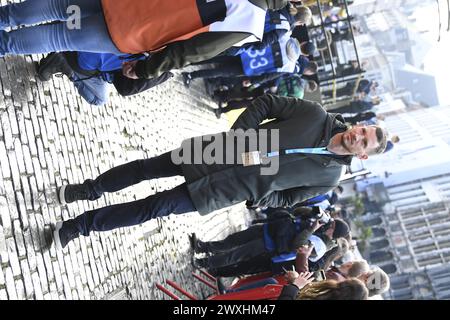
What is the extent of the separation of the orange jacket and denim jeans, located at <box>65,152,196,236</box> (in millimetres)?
1361

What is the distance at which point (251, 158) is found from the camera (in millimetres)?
4688

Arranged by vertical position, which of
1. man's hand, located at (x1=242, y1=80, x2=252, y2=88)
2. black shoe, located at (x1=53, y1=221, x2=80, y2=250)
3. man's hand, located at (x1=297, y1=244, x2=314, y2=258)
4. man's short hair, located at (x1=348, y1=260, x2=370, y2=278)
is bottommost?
man's short hair, located at (x1=348, y1=260, x2=370, y2=278)

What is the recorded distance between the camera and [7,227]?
13.8ft

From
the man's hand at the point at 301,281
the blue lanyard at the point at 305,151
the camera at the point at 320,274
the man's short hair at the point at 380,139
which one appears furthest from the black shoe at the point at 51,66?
the camera at the point at 320,274

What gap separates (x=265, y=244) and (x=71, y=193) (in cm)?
343

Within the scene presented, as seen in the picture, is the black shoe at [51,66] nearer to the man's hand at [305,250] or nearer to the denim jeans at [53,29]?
the denim jeans at [53,29]

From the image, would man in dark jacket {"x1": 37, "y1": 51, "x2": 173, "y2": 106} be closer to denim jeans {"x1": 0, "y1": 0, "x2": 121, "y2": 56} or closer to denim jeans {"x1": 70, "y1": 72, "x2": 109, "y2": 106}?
denim jeans {"x1": 70, "y1": 72, "x2": 109, "y2": 106}

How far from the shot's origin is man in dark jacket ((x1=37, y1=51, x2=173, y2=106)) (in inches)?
204

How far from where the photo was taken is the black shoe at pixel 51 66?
17.0ft

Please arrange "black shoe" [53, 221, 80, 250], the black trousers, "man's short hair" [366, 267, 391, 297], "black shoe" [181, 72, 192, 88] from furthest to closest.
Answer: "black shoe" [181, 72, 192, 88], the black trousers, "man's short hair" [366, 267, 391, 297], "black shoe" [53, 221, 80, 250]

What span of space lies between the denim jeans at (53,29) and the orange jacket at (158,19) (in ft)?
0.46

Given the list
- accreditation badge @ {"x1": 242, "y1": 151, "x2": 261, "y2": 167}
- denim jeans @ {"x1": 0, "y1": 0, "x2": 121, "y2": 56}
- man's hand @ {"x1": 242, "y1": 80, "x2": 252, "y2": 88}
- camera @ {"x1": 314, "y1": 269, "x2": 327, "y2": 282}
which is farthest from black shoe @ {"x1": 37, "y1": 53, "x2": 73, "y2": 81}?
man's hand @ {"x1": 242, "y1": 80, "x2": 252, "y2": 88}

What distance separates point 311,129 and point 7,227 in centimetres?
281
